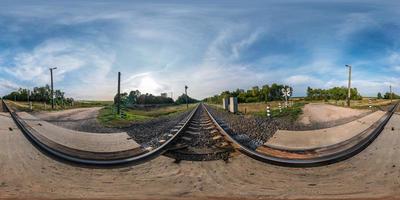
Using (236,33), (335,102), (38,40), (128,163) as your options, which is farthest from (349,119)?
(38,40)

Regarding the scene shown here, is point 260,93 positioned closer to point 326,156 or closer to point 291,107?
point 291,107

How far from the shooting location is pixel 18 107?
12.6 feet

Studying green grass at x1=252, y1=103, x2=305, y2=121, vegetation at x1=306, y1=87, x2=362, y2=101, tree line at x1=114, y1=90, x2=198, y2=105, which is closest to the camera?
tree line at x1=114, y1=90, x2=198, y2=105

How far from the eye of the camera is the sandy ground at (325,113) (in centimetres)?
380

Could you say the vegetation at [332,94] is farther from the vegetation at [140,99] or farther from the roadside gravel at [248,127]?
the vegetation at [140,99]

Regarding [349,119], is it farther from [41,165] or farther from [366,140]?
[41,165]

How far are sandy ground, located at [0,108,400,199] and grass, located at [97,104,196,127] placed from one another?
1.68 ft

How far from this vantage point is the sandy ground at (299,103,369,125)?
3803mm

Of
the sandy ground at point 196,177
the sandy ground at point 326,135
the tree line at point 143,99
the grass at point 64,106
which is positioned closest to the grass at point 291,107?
the sandy ground at point 326,135

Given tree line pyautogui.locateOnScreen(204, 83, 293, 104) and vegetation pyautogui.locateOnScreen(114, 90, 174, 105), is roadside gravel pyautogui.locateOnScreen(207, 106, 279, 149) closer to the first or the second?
tree line pyautogui.locateOnScreen(204, 83, 293, 104)

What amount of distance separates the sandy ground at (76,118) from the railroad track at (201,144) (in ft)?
2.93

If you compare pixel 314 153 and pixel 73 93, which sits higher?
pixel 73 93

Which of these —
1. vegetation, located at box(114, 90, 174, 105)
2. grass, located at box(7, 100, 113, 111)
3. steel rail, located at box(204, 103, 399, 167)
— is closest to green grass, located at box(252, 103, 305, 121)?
steel rail, located at box(204, 103, 399, 167)

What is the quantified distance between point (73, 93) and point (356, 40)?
2823mm
